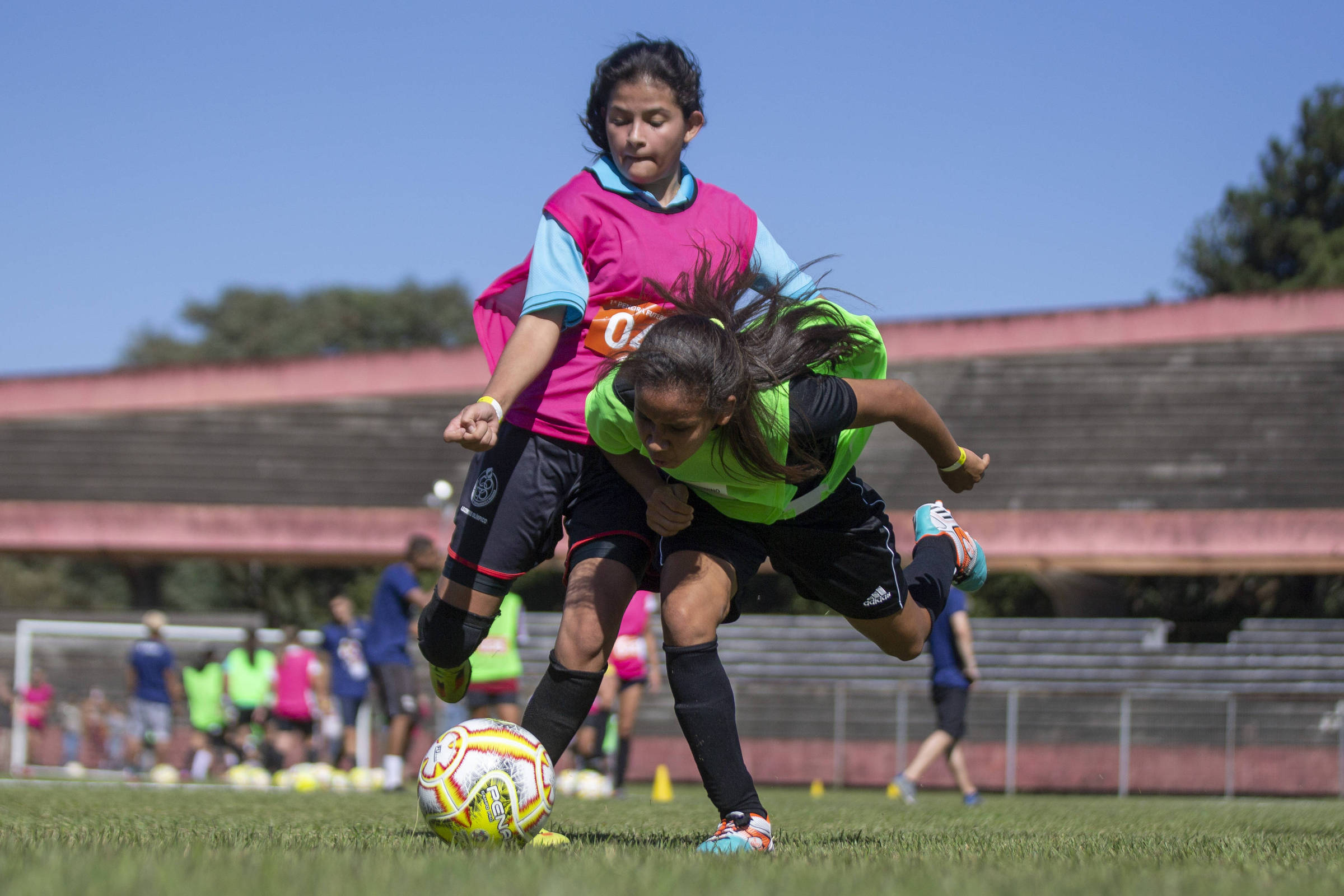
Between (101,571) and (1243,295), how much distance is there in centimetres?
3946

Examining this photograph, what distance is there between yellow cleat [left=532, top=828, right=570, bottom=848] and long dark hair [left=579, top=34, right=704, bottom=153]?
2.26m

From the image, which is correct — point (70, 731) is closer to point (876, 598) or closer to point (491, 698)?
point (491, 698)

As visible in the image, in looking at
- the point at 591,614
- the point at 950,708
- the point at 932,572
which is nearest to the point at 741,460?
the point at 591,614

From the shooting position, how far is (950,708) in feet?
33.0

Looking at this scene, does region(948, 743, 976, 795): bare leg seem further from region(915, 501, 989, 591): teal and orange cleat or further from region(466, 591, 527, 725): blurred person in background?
region(915, 501, 989, 591): teal and orange cleat

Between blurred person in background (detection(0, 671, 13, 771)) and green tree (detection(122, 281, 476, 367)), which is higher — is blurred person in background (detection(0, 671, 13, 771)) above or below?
below

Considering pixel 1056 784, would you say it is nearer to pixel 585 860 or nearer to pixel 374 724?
pixel 374 724

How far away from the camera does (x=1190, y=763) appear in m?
16.7

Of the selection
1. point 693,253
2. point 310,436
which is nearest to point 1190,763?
point 693,253

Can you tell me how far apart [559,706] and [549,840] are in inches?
16.7

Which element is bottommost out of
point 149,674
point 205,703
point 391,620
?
point 205,703

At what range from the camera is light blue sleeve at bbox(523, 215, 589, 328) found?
4.35 m

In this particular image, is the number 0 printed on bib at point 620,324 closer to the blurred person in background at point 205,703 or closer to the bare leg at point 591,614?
the bare leg at point 591,614

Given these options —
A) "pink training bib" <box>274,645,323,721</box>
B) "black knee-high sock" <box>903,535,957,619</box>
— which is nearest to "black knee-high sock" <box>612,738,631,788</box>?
"pink training bib" <box>274,645,323,721</box>
